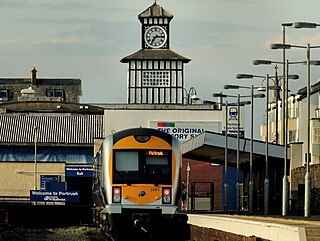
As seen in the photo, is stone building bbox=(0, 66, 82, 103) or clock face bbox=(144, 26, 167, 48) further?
stone building bbox=(0, 66, 82, 103)

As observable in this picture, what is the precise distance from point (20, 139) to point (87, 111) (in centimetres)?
1020

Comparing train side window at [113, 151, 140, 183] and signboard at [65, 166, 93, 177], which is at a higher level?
signboard at [65, 166, 93, 177]

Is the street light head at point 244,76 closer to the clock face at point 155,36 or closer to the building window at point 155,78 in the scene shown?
the building window at point 155,78

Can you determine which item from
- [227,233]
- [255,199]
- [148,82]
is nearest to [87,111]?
[148,82]

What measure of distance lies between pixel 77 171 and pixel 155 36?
27.1m

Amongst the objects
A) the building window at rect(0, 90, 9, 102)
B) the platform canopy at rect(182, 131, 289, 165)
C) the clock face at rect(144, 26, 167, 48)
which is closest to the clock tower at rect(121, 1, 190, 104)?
the clock face at rect(144, 26, 167, 48)

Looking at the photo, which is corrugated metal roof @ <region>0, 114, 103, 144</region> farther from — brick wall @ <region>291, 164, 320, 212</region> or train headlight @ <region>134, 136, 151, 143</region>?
train headlight @ <region>134, 136, 151, 143</region>

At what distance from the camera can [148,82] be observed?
109 meters

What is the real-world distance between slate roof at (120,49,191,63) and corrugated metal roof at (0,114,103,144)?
938 centimetres

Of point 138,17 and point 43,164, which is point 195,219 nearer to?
point 43,164

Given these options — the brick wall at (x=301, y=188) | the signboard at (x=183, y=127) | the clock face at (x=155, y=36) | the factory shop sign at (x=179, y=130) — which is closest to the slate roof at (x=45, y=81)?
the clock face at (x=155, y=36)

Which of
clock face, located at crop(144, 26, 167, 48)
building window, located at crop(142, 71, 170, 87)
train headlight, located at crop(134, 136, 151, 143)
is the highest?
clock face, located at crop(144, 26, 167, 48)

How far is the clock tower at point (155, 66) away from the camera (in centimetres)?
11056

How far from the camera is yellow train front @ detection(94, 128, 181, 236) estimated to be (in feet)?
118
